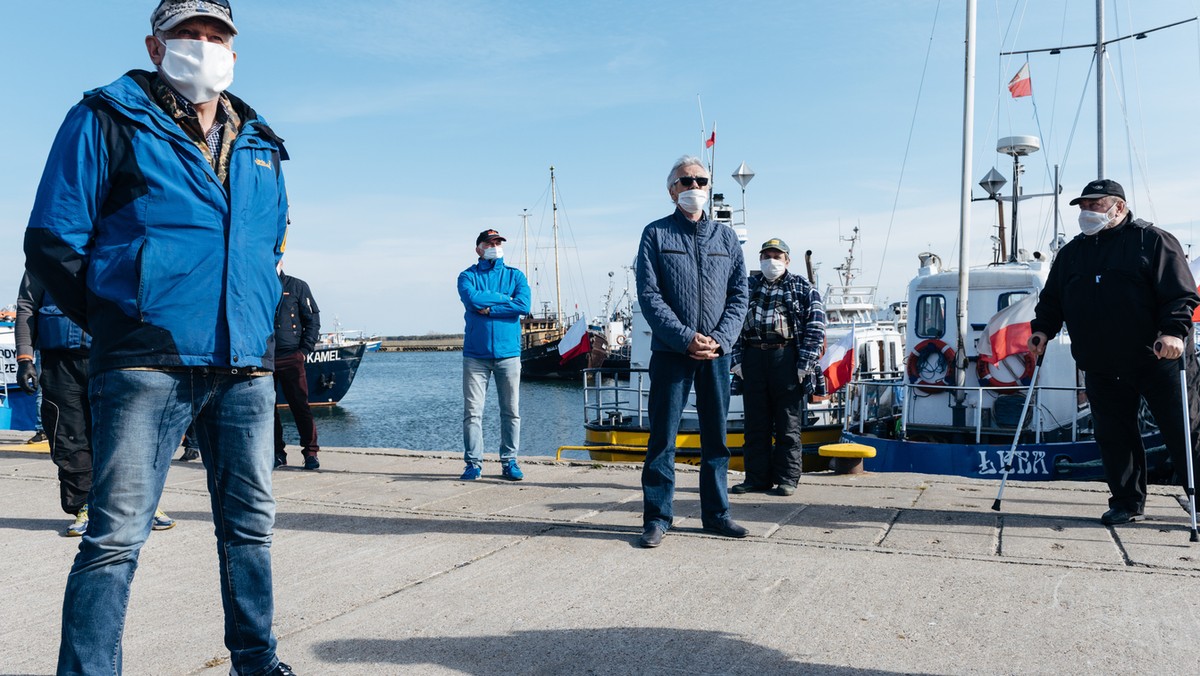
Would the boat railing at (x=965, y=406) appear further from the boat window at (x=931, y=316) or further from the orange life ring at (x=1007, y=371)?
the boat window at (x=931, y=316)

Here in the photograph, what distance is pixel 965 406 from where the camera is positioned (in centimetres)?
1165

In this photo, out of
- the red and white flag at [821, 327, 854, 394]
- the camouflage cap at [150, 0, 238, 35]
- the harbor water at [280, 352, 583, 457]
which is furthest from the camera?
the harbor water at [280, 352, 583, 457]

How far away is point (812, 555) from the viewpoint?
423 centimetres

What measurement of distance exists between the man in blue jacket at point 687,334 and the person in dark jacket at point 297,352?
3.76 m

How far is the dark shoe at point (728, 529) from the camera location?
4.70m

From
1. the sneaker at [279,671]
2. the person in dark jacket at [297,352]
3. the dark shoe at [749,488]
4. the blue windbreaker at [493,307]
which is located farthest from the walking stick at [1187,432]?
the person in dark jacket at [297,352]

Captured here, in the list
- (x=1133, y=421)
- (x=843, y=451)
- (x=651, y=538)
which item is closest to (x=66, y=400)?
(x=651, y=538)

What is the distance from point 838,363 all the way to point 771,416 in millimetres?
7316

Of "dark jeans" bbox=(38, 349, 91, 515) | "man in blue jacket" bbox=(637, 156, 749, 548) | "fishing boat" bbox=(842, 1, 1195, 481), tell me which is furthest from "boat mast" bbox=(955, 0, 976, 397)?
"dark jeans" bbox=(38, 349, 91, 515)

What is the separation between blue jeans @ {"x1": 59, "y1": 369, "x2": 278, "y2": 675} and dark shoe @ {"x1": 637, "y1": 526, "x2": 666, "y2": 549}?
2.17 metres

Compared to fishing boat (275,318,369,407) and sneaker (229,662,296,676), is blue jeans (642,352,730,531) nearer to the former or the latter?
sneaker (229,662,296,676)

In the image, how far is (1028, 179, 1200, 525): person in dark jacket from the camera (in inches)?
188

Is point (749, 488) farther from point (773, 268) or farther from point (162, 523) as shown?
point (162, 523)

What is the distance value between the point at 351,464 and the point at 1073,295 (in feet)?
18.7
